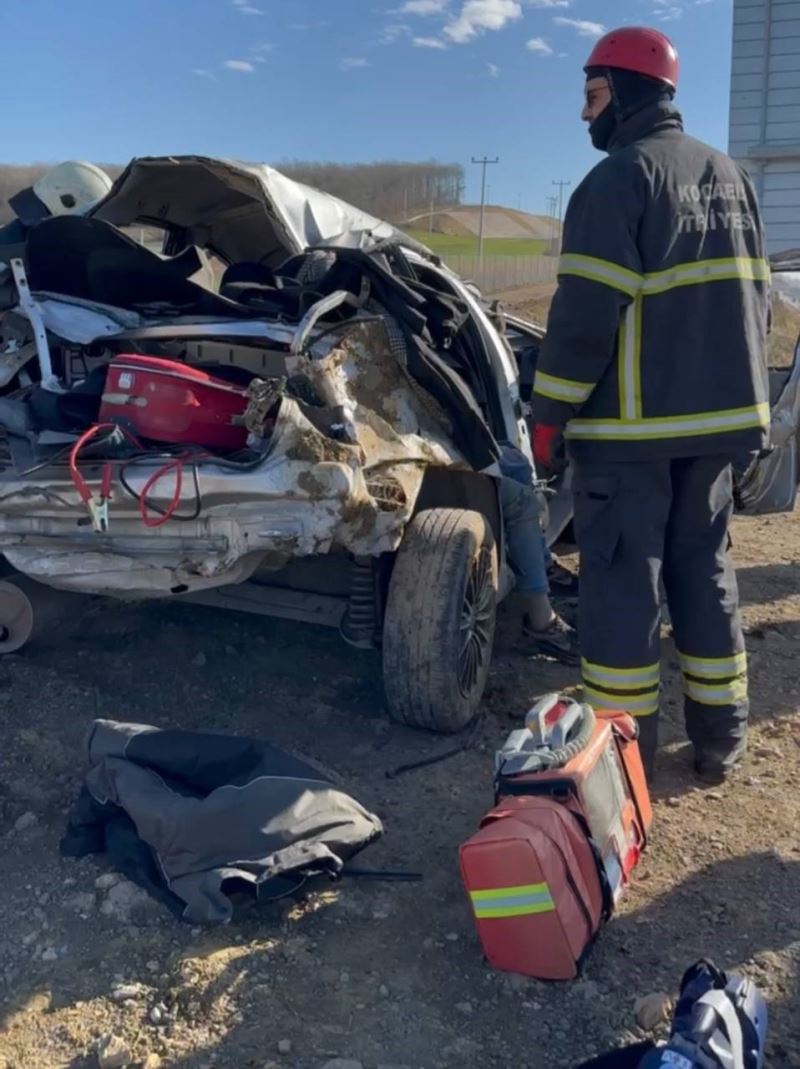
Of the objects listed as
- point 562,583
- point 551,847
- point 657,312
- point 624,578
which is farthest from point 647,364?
point 562,583

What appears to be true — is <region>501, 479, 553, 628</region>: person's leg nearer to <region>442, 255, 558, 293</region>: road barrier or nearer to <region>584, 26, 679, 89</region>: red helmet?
<region>584, 26, 679, 89</region>: red helmet

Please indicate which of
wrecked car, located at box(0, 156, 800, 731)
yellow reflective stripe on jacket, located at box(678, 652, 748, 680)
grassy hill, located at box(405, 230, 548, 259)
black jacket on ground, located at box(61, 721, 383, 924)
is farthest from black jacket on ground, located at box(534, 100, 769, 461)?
grassy hill, located at box(405, 230, 548, 259)

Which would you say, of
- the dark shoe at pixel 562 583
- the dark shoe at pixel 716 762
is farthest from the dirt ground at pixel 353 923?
the dark shoe at pixel 562 583

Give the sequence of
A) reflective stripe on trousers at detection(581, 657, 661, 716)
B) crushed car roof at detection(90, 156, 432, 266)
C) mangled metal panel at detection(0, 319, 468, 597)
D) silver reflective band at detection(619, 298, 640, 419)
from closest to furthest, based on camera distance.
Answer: mangled metal panel at detection(0, 319, 468, 597) < silver reflective band at detection(619, 298, 640, 419) < reflective stripe on trousers at detection(581, 657, 661, 716) < crushed car roof at detection(90, 156, 432, 266)

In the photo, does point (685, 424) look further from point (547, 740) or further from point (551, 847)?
point (551, 847)

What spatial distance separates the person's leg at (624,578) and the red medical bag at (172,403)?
116 centimetres

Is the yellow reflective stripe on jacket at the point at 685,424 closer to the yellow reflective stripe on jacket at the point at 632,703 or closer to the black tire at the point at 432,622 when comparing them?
the black tire at the point at 432,622

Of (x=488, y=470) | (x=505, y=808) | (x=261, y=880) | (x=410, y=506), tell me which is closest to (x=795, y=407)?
(x=488, y=470)

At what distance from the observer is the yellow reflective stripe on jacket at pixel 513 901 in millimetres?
2486

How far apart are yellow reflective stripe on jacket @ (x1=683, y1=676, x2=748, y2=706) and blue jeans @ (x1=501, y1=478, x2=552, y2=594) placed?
1138mm

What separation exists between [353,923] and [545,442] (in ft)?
5.27

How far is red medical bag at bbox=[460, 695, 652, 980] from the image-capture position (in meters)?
2.50

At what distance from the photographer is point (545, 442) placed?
3.58 meters

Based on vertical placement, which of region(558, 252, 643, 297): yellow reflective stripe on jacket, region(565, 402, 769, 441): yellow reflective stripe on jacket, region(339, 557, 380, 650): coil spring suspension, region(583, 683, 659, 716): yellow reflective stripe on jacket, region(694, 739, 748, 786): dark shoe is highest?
region(558, 252, 643, 297): yellow reflective stripe on jacket
